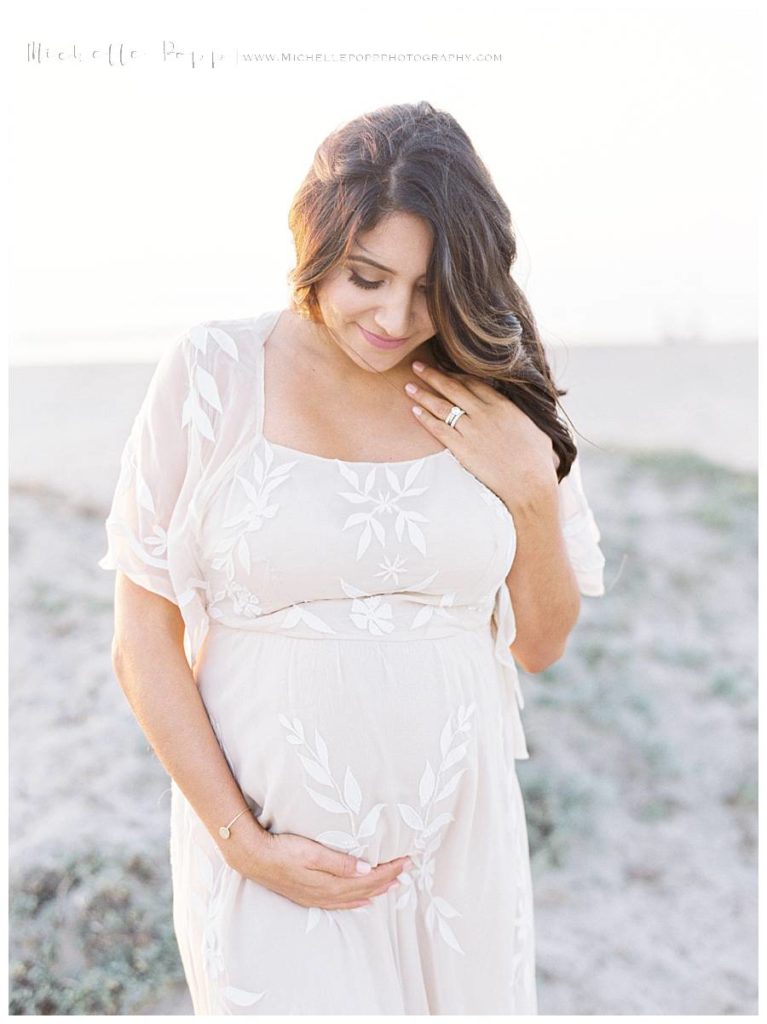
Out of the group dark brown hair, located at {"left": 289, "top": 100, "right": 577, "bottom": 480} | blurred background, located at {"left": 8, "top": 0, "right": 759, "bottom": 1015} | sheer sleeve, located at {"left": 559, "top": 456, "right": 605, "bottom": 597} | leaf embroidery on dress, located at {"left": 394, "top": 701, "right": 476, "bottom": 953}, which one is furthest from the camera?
blurred background, located at {"left": 8, "top": 0, "right": 759, "bottom": 1015}

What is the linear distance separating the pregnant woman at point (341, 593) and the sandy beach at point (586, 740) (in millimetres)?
597

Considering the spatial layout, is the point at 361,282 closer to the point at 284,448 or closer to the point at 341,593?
the point at 284,448

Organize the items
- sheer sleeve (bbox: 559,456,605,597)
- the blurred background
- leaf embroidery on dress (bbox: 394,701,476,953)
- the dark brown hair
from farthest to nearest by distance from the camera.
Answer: the blurred background, sheer sleeve (bbox: 559,456,605,597), leaf embroidery on dress (bbox: 394,701,476,953), the dark brown hair

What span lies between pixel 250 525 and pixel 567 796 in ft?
10.3

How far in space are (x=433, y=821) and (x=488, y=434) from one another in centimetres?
65

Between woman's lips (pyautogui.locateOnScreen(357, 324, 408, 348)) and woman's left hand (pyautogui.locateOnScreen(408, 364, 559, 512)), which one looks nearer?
woman's lips (pyautogui.locateOnScreen(357, 324, 408, 348))

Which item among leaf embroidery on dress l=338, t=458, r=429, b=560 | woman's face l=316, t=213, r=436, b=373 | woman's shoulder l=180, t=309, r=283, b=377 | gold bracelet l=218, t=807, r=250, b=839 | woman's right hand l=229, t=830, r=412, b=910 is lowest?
woman's right hand l=229, t=830, r=412, b=910

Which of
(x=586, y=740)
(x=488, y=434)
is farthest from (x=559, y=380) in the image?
(x=488, y=434)

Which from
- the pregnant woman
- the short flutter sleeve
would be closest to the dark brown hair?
the pregnant woman

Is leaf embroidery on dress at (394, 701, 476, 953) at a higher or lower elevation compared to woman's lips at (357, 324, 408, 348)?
lower

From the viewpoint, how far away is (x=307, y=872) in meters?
1.63

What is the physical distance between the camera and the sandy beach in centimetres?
337

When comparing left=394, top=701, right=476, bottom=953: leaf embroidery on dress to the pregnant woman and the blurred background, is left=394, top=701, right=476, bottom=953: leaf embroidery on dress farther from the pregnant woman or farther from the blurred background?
the blurred background

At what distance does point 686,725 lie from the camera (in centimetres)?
488
